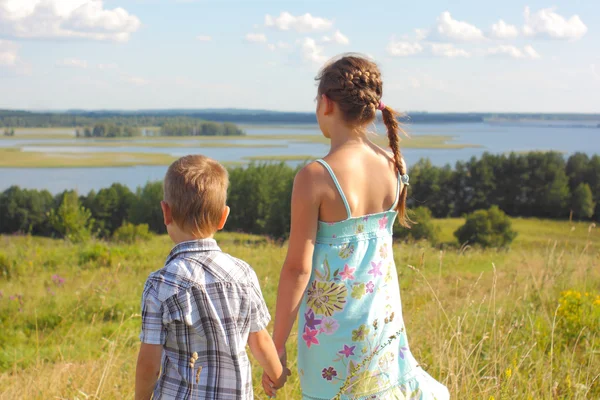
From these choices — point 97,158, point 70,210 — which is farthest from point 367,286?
point 97,158

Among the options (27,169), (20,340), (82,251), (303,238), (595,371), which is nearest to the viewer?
(303,238)

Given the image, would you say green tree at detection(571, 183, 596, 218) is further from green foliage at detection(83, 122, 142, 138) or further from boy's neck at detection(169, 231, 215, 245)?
green foliage at detection(83, 122, 142, 138)

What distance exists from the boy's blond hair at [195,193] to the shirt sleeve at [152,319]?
24 cm

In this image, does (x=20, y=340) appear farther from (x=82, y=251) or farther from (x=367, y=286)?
(x=367, y=286)

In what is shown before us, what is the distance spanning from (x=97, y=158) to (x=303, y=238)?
129m

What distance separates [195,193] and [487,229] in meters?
36.7

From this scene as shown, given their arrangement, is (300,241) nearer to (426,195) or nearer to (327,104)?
(327,104)

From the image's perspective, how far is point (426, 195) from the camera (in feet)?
198

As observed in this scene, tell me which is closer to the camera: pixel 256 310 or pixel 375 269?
pixel 256 310

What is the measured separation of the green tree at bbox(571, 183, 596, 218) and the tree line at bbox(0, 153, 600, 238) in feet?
0.29

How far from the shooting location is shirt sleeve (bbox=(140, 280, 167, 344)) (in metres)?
1.76

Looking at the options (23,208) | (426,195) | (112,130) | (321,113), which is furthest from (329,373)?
(112,130)

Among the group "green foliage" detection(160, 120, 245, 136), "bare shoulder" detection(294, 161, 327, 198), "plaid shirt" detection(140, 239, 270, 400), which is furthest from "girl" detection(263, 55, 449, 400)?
"green foliage" detection(160, 120, 245, 136)

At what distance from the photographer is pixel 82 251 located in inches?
419
